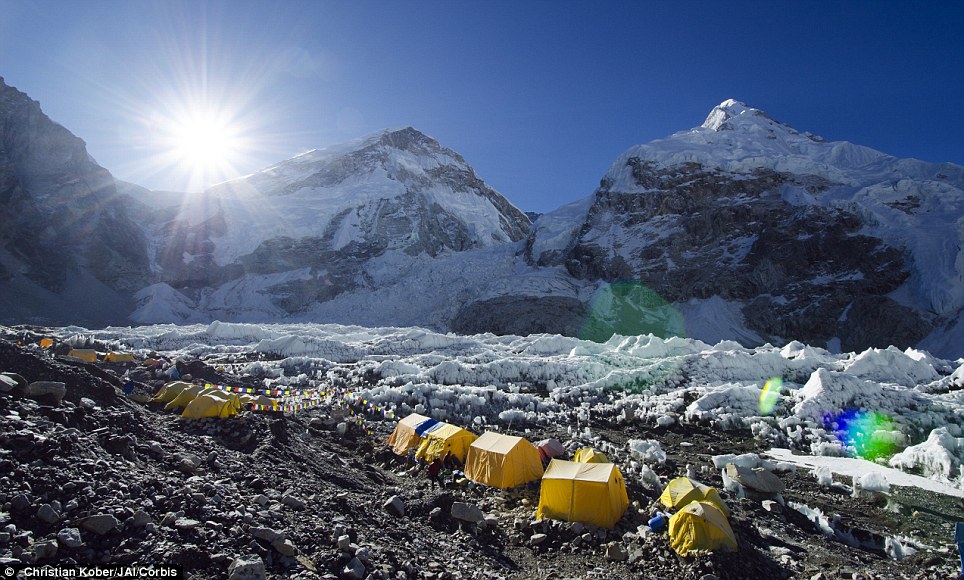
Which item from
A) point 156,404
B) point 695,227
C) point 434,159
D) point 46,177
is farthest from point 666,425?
point 434,159

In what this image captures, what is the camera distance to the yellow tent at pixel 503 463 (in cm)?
1360

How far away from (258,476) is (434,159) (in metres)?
144

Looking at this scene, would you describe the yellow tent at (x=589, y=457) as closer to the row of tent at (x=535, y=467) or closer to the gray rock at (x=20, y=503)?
the row of tent at (x=535, y=467)

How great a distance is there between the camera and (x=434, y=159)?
147 metres

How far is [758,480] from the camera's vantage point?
14.2 m

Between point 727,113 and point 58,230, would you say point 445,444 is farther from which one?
point 727,113

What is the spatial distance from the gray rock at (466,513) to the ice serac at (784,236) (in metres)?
62.3

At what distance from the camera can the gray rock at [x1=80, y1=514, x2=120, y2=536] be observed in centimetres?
594

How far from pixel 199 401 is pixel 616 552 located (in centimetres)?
1321

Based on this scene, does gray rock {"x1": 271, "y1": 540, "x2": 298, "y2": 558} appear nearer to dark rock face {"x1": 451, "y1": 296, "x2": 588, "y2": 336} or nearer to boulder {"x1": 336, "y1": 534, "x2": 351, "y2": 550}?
→ boulder {"x1": 336, "y1": 534, "x2": 351, "y2": 550}

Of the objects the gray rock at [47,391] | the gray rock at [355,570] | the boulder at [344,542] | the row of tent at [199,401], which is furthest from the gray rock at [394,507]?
the row of tent at [199,401]

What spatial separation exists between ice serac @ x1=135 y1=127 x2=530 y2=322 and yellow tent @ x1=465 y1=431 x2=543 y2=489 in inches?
3379

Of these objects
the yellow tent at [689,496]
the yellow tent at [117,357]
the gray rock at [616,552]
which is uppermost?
the yellow tent at [117,357]

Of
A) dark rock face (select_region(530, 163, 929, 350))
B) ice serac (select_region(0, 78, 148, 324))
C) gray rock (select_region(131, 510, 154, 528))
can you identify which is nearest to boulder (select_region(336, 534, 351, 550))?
gray rock (select_region(131, 510, 154, 528))
